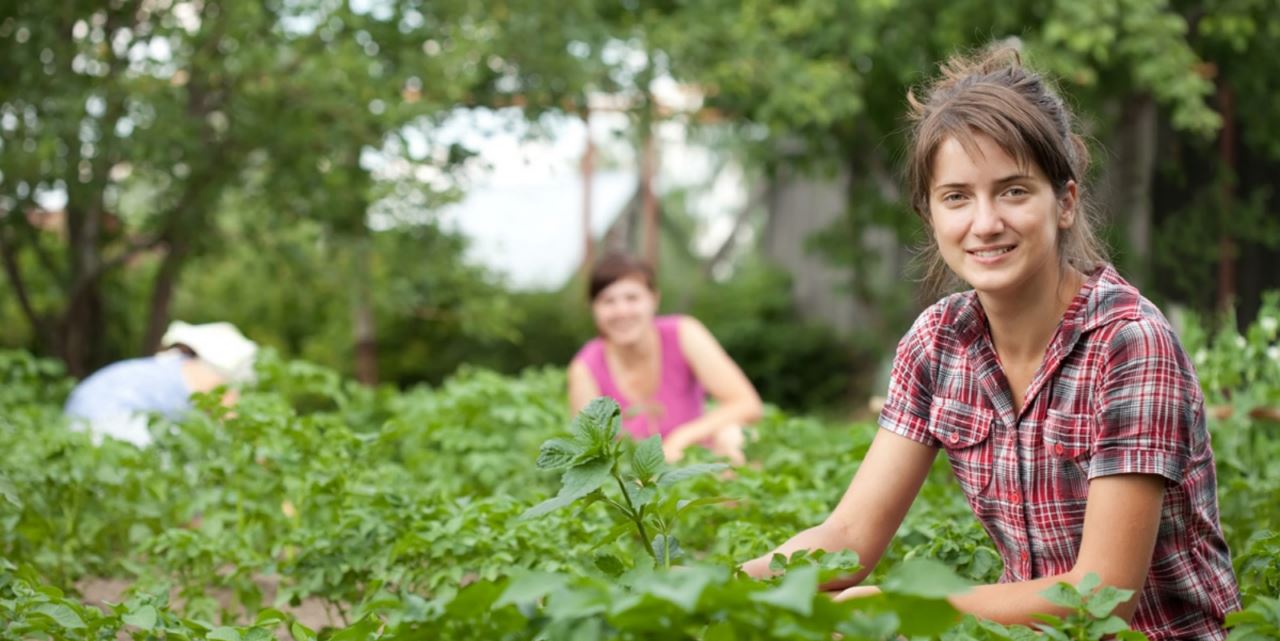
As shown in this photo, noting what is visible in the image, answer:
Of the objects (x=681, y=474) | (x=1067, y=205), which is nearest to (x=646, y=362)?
(x=1067, y=205)

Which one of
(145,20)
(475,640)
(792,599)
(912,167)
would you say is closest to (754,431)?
(912,167)

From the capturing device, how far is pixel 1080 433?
2.16 m

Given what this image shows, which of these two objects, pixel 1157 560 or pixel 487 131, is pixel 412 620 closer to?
pixel 1157 560

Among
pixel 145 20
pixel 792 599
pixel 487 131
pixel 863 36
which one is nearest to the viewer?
pixel 792 599

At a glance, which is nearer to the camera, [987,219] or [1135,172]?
[987,219]

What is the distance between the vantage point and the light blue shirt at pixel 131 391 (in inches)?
214

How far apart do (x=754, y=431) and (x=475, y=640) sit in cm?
301

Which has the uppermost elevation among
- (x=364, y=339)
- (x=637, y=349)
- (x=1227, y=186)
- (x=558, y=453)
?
(x=1227, y=186)

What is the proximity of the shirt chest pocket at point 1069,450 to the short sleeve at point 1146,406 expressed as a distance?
0.04m

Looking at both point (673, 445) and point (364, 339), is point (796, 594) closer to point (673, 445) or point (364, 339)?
point (673, 445)

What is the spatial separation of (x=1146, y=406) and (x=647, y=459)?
0.68 meters

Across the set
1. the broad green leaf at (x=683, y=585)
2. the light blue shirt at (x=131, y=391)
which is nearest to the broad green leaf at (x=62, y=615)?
the broad green leaf at (x=683, y=585)

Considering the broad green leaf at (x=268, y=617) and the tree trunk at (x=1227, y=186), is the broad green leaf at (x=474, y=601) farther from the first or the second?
the tree trunk at (x=1227, y=186)

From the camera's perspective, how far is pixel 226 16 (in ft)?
23.4
